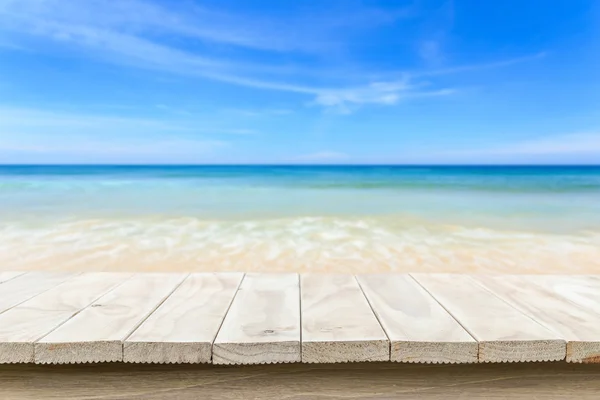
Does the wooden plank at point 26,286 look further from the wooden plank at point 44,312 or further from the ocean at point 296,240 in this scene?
the ocean at point 296,240

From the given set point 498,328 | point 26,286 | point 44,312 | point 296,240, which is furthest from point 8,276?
point 296,240

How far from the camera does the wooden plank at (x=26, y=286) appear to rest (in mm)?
1529

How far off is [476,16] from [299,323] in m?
12.4

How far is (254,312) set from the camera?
56.0 inches

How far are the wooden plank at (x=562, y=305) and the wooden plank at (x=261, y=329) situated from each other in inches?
35.9

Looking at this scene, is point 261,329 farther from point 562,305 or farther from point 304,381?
point 562,305

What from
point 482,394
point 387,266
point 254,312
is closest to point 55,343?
point 254,312

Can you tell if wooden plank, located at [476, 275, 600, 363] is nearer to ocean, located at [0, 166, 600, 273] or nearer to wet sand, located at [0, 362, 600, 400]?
wet sand, located at [0, 362, 600, 400]

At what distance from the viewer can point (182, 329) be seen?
1.25 meters

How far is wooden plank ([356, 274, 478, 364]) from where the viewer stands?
1182 mm

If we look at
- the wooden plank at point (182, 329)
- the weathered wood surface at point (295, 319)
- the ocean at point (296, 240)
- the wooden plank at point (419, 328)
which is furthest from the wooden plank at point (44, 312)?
the ocean at point (296, 240)

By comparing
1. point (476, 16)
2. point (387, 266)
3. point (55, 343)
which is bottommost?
point (387, 266)

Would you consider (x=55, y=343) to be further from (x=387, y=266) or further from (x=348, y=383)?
(x=387, y=266)

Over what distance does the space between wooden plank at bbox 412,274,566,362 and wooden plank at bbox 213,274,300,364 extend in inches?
24.3
